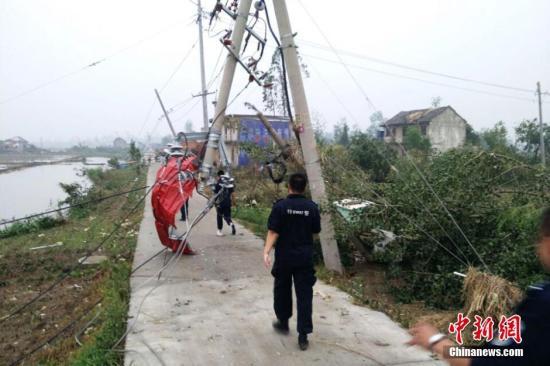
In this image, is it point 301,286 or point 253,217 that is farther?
point 253,217

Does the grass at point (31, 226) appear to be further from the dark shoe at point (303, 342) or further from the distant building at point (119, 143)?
the distant building at point (119, 143)

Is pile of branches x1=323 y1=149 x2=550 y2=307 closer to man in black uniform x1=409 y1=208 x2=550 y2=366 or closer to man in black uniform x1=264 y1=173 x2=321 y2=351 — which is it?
man in black uniform x1=264 y1=173 x2=321 y2=351

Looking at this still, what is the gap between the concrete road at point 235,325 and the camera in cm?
390

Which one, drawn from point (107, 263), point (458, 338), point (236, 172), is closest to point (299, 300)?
point (458, 338)

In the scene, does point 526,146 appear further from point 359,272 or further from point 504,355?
point 504,355

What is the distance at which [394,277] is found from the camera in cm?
627

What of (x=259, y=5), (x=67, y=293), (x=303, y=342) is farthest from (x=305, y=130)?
(x=67, y=293)

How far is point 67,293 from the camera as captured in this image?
6781 mm

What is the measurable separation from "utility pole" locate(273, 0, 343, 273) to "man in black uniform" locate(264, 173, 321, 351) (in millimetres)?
2723

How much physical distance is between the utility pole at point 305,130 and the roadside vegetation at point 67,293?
2.95 meters

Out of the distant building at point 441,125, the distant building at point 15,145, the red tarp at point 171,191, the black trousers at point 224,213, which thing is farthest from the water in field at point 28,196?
the distant building at point 15,145

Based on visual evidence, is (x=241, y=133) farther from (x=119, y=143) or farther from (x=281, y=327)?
(x=119, y=143)

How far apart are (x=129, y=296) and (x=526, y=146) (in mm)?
23883

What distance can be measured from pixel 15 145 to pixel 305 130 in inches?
3723
